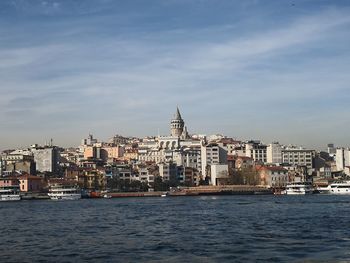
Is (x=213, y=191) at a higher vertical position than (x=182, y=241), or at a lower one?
higher

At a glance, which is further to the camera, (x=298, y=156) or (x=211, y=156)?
(x=298, y=156)

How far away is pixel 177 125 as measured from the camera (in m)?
157

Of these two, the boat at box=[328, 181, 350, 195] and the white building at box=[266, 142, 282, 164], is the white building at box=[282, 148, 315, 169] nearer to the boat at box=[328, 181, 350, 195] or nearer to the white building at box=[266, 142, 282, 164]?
the white building at box=[266, 142, 282, 164]

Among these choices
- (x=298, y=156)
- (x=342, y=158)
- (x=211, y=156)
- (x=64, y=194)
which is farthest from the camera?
(x=342, y=158)

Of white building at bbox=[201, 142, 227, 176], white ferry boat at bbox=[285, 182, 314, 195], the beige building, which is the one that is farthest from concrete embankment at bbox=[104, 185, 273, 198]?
white building at bbox=[201, 142, 227, 176]

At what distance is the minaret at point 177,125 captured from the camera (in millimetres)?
156125

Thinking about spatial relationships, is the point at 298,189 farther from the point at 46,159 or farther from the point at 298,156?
the point at 46,159

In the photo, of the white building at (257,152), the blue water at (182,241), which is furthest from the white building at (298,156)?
the blue water at (182,241)

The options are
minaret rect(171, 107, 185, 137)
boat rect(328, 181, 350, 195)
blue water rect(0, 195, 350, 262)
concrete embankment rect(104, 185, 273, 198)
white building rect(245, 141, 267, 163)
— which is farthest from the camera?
minaret rect(171, 107, 185, 137)

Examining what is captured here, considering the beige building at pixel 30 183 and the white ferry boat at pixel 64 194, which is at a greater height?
the beige building at pixel 30 183

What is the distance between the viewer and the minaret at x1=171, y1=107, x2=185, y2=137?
156 metres

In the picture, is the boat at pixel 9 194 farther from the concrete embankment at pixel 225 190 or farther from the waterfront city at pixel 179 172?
the concrete embankment at pixel 225 190

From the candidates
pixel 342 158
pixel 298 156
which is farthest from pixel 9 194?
pixel 342 158

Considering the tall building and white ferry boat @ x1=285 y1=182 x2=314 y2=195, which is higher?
the tall building
